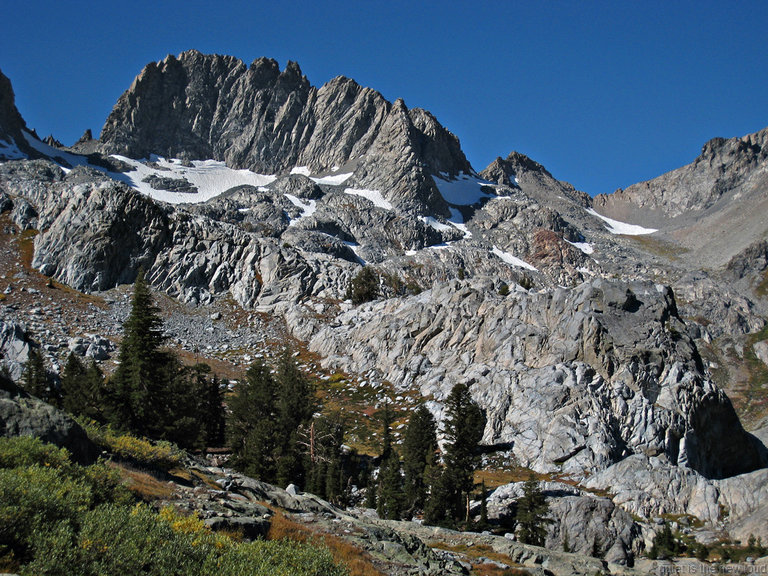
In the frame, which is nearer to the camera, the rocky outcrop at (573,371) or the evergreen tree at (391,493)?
the evergreen tree at (391,493)

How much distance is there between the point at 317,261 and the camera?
12694cm

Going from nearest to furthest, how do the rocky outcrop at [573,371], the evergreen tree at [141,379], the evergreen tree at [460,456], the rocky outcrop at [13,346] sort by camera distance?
the evergreen tree at [141,379]
the evergreen tree at [460,456]
the rocky outcrop at [573,371]
the rocky outcrop at [13,346]

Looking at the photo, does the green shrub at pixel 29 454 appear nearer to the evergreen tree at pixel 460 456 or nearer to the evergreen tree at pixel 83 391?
the evergreen tree at pixel 83 391

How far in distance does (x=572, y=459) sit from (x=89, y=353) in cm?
6781

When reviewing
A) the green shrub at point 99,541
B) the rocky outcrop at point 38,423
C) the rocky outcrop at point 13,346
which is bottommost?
the green shrub at point 99,541

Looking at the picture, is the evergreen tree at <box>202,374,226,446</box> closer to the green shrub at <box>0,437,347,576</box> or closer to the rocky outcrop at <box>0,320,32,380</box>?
the rocky outcrop at <box>0,320,32,380</box>

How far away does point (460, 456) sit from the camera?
45.6m

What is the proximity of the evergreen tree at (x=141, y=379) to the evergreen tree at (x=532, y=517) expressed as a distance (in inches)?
1127

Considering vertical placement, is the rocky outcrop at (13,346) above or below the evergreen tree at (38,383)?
above

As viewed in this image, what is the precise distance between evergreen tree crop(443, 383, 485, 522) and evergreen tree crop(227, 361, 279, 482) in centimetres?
1547

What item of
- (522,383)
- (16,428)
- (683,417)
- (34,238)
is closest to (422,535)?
(16,428)

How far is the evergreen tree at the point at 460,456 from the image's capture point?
4394cm

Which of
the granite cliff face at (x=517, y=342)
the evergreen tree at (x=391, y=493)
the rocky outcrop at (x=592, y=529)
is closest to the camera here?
the rocky outcrop at (x=592, y=529)

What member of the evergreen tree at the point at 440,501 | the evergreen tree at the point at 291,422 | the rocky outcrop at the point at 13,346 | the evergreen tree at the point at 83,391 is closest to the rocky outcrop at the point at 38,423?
the evergreen tree at the point at 83,391
